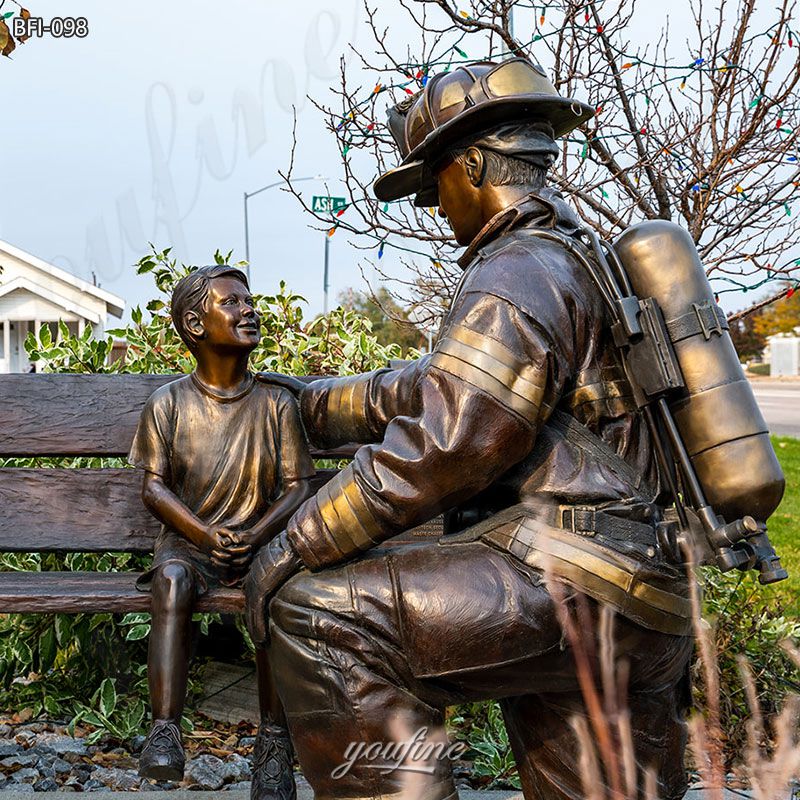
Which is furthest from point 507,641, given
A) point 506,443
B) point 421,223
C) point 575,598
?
point 421,223

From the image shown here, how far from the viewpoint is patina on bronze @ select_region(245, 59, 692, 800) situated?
2320mm

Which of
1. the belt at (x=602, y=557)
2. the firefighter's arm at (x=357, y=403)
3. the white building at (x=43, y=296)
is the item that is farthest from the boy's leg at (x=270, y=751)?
the white building at (x=43, y=296)

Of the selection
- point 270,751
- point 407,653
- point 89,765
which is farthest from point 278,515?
point 89,765

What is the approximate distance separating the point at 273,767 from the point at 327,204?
2418 millimetres

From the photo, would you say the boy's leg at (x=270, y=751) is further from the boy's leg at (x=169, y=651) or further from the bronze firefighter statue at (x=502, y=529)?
the bronze firefighter statue at (x=502, y=529)

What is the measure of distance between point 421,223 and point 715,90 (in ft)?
4.43

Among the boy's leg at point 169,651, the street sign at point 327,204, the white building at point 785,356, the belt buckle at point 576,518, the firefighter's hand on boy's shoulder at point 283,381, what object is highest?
the white building at point 785,356

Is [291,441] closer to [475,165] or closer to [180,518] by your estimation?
[180,518]

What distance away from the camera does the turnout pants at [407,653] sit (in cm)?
233

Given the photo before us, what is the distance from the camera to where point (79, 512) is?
384 cm

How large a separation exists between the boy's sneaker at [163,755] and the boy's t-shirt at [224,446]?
0.65 m

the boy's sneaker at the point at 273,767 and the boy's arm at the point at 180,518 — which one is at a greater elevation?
the boy's arm at the point at 180,518

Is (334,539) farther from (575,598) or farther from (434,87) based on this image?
(434,87)

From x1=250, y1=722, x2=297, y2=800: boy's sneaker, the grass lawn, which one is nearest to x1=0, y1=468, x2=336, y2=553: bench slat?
x1=250, y1=722, x2=297, y2=800: boy's sneaker
